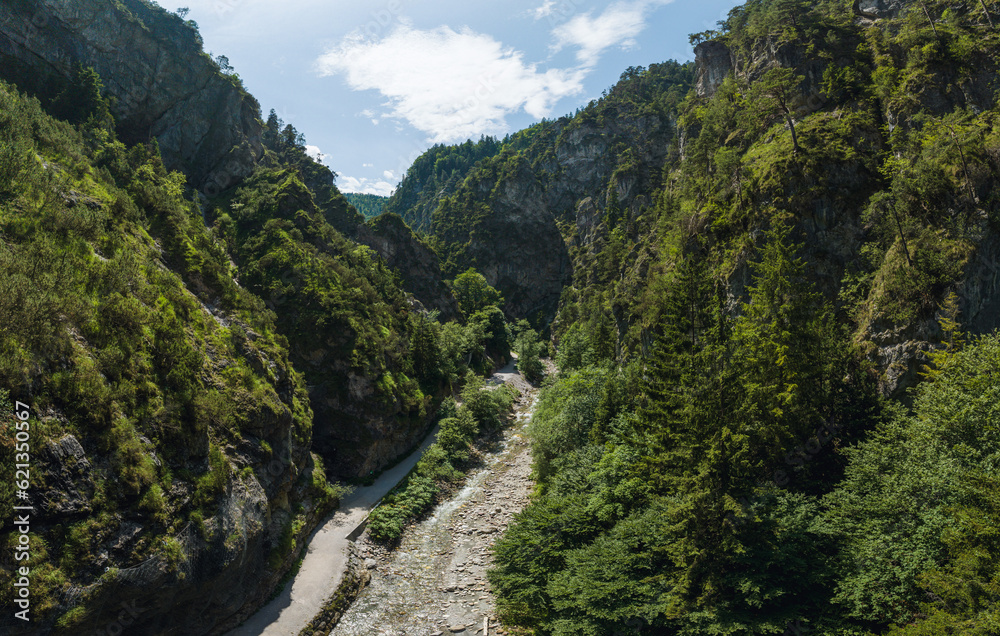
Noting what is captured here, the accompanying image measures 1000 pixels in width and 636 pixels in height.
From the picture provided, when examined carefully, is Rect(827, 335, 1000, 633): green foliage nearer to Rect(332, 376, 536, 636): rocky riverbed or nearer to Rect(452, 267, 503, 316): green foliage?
Rect(332, 376, 536, 636): rocky riverbed

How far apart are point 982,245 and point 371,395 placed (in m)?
41.7

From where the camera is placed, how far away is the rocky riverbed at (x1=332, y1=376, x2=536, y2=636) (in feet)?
75.3

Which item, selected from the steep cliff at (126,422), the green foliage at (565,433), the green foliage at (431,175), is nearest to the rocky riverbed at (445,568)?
the green foliage at (565,433)

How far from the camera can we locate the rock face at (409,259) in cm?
8888

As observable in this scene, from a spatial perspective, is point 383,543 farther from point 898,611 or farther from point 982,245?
point 982,245

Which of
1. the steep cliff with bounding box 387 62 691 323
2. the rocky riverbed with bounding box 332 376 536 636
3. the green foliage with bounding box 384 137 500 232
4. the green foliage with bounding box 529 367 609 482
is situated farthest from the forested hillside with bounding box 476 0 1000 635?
the green foliage with bounding box 384 137 500 232

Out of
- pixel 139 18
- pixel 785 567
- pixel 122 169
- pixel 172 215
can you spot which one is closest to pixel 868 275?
pixel 785 567

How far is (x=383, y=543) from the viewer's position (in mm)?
30219

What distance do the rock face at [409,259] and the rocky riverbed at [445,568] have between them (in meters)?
54.1

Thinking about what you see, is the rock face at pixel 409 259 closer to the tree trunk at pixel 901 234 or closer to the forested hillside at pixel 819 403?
the forested hillside at pixel 819 403

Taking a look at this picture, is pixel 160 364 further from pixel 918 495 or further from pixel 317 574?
pixel 918 495

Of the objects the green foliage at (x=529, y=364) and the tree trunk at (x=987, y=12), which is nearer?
the tree trunk at (x=987, y=12)

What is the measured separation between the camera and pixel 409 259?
91812mm

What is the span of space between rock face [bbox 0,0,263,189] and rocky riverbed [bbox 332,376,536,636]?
53.1 meters
